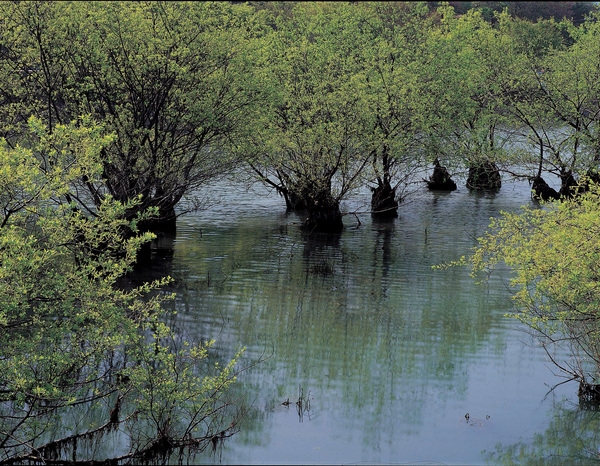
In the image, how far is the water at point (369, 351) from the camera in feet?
53.1

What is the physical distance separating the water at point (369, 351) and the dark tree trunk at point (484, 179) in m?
12.1

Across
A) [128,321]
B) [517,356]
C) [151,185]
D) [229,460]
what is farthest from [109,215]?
[151,185]

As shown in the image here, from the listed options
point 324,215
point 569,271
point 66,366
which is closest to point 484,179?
point 324,215

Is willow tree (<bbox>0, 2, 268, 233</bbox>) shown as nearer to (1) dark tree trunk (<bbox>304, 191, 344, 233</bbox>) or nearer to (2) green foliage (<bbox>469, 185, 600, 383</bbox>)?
(1) dark tree trunk (<bbox>304, 191, 344, 233</bbox>)

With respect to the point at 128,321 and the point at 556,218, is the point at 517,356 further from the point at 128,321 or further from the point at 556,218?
the point at 128,321

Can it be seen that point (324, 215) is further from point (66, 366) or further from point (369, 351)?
→ point (66, 366)

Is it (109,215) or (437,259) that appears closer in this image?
(109,215)

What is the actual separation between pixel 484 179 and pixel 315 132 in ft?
57.5

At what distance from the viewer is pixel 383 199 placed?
41125mm

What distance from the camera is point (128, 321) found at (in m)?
16.0

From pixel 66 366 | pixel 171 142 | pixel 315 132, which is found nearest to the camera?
pixel 66 366

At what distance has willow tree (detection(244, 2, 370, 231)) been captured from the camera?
36.4m

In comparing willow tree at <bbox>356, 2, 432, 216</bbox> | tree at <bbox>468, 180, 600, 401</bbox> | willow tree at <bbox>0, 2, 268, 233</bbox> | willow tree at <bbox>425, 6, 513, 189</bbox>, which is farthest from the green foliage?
willow tree at <bbox>425, 6, 513, 189</bbox>

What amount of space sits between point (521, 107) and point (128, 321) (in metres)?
33.8
